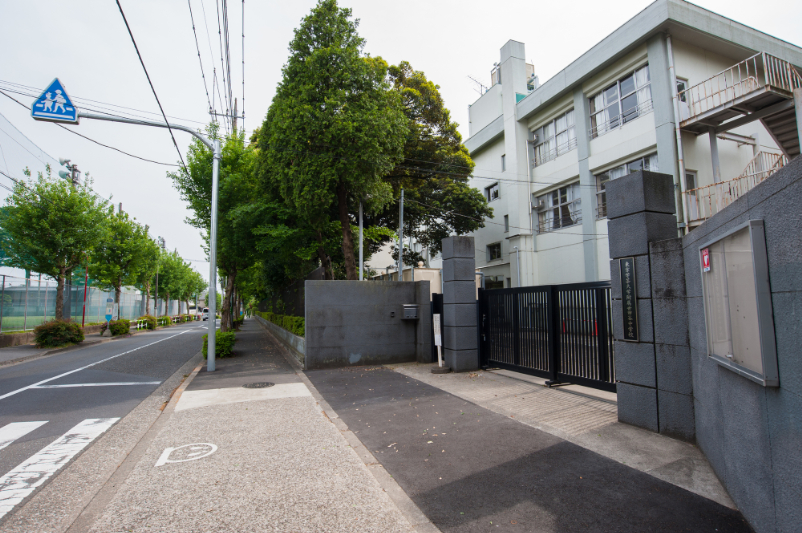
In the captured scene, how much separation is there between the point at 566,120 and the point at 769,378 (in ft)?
69.9

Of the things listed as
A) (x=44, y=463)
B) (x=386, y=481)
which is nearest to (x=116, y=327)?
(x=44, y=463)

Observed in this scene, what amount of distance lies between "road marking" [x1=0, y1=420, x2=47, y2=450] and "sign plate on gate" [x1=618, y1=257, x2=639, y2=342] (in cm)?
814

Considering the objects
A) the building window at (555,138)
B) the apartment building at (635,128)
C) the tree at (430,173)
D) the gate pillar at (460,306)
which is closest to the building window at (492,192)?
the apartment building at (635,128)

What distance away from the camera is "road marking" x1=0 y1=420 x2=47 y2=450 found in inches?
215

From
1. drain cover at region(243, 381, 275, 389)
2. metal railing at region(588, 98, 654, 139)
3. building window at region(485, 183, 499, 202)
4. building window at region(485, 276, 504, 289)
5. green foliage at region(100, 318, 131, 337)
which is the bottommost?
drain cover at region(243, 381, 275, 389)

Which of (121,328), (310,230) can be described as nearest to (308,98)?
(310,230)

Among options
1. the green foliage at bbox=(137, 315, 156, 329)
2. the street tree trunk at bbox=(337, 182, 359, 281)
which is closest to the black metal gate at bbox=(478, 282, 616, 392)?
the street tree trunk at bbox=(337, 182, 359, 281)

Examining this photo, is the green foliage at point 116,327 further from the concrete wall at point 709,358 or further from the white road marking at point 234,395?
the concrete wall at point 709,358

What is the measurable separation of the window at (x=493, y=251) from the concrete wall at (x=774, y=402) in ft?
A: 75.1

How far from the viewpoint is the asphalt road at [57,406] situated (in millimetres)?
4492

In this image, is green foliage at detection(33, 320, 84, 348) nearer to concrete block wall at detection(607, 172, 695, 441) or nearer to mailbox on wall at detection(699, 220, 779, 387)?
concrete block wall at detection(607, 172, 695, 441)

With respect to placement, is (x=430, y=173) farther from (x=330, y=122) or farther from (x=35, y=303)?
(x=35, y=303)

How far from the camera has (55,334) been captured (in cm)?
1795

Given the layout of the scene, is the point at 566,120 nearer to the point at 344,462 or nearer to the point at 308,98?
the point at 308,98
